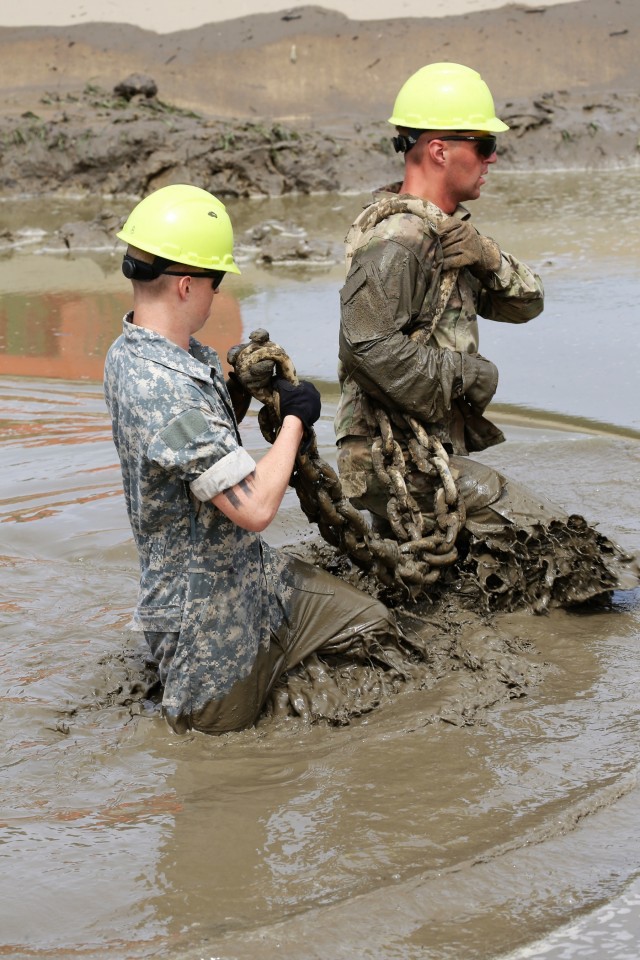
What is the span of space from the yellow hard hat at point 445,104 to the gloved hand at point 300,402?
1314 millimetres

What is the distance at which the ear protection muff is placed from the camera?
12.3ft

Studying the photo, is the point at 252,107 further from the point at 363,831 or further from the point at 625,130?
the point at 363,831

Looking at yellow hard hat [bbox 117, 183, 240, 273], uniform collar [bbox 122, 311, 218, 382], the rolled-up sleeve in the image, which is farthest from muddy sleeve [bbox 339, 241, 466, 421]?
the rolled-up sleeve

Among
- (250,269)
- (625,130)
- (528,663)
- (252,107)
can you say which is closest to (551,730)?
(528,663)

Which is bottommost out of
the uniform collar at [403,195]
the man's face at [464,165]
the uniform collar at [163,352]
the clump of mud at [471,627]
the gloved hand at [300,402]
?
the clump of mud at [471,627]

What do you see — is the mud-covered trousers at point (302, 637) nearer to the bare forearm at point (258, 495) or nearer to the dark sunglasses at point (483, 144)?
the bare forearm at point (258, 495)

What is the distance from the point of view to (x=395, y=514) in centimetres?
476

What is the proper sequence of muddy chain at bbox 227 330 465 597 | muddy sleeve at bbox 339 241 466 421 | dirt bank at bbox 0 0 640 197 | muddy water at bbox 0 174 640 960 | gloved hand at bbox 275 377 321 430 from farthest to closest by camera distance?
dirt bank at bbox 0 0 640 197 < muddy sleeve at bbox 339 241 466 421 < muddy chain at bbox 227 330 465 597 < gloved hand at bbox 275 377 321 430 < muddy water at bbox 0 174 640 960

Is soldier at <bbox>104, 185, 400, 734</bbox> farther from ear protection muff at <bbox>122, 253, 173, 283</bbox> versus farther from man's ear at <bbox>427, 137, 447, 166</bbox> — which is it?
man's ear at <bbox>427, 137, 447, 166</bbox>

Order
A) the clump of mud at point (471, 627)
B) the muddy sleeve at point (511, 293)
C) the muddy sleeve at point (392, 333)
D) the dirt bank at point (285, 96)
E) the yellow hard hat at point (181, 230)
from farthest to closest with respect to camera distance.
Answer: the dirt bank at point (285, 96) → the muddy sleeve at point (511, 293) → the muddy sleeve at point (392, 333) → the clump of mud at point (471, 627) → the yellow hard hat at point (181, 230)

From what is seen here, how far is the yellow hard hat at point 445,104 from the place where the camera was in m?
4.70

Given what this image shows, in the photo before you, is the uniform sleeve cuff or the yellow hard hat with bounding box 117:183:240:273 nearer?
the uniform sleeve cuff

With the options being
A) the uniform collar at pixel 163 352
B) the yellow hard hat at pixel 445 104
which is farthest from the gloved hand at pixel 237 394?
the yellow hard hat at pixel 445 104

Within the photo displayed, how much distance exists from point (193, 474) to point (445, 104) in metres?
1.91
